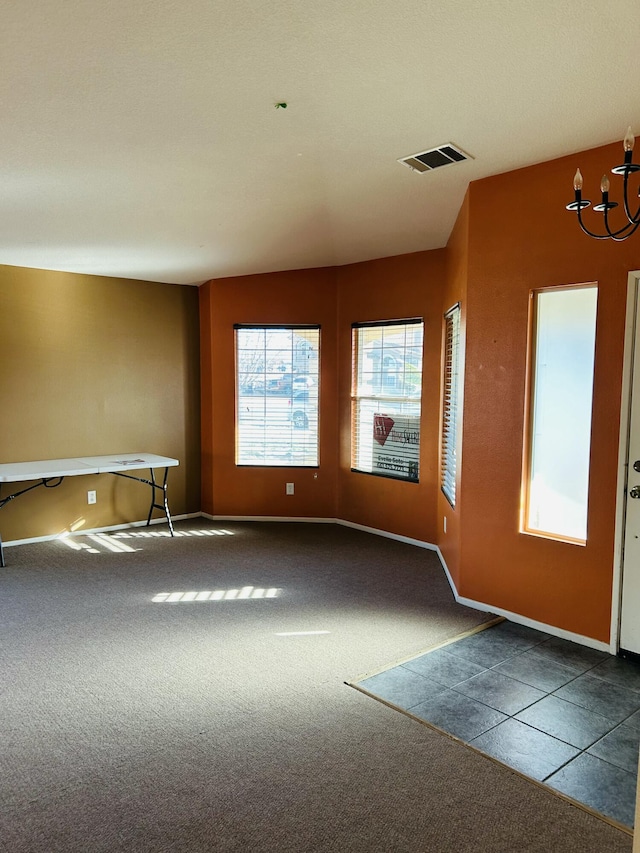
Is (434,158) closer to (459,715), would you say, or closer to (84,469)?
(459,715)

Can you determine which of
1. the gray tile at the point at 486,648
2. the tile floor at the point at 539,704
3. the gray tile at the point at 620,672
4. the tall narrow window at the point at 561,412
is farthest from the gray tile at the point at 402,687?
the tall narrow window at the point at 561,412

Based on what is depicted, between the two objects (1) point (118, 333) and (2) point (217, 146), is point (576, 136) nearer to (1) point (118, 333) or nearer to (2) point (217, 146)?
(2) point (217, 146)

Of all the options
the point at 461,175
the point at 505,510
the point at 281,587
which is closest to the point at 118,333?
the point at 281,587

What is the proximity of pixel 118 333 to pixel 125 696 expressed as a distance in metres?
3.79

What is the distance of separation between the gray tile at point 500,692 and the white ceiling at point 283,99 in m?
2.55

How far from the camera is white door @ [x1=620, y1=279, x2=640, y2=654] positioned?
2.99 m

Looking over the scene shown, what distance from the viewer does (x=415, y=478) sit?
17.2 ft

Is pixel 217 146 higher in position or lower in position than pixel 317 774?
higher

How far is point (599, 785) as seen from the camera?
82.8 inches

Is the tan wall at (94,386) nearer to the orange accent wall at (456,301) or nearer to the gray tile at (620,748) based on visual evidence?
the orange accent wall at (456,301)

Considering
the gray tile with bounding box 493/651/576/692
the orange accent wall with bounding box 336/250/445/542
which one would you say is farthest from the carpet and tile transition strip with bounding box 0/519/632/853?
the orange accent wall with bounding box 336/250/445/542

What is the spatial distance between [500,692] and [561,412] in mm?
1504

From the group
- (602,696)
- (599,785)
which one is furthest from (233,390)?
(599,785)

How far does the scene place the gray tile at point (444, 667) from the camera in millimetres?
2861
